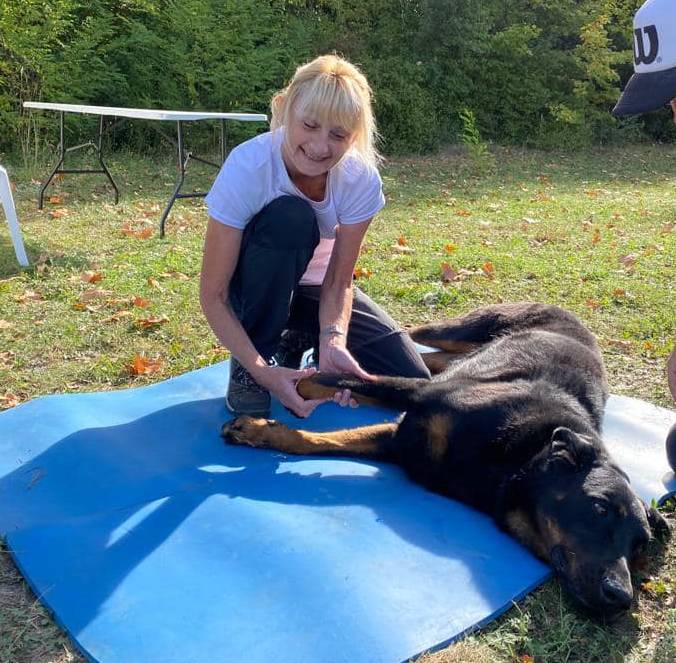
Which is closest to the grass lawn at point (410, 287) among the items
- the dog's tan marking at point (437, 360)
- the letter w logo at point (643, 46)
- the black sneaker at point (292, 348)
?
the black sneaker at point (292, 348)

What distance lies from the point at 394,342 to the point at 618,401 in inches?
50.6

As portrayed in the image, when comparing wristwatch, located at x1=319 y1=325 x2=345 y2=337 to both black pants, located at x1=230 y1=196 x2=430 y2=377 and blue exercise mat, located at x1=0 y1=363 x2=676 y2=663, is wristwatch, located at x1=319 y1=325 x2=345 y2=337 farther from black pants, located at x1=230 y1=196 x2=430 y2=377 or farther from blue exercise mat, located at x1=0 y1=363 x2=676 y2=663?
blue exercise mat, located at x1=0 y1=363 x2=676 y2=663

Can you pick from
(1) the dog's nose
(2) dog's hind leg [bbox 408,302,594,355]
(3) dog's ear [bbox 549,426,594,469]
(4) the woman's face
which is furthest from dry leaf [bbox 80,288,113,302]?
(1) the dog's nose

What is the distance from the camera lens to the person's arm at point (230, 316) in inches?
132

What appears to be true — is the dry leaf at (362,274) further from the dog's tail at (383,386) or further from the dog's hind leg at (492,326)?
the dog's tail at (383,386)

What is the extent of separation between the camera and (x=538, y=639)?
2.53 m

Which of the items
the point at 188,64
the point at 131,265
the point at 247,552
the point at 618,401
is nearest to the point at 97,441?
the point at 247,552

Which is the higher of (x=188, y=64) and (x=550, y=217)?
(x=188, y=64)

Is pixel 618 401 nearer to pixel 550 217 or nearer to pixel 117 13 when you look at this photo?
pixel 550 217

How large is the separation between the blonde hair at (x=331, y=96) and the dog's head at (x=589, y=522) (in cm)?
147

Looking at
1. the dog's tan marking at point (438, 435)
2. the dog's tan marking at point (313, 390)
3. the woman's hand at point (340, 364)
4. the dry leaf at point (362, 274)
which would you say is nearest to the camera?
the dog's tan marking at point (438, 435)

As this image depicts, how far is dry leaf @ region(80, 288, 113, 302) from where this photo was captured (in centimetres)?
535

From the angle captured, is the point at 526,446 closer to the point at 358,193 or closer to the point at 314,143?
the point at 358,193

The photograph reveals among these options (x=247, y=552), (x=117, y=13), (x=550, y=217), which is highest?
(x=117, y=13)
